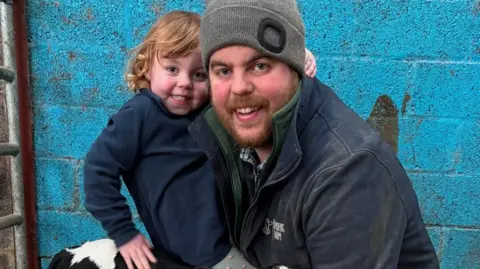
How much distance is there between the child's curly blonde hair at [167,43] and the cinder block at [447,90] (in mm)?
1242

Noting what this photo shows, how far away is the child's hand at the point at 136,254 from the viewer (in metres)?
1.75

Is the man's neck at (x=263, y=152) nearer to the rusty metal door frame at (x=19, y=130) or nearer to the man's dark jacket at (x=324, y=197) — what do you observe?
the man's dark jacket at (x=324, y=197)

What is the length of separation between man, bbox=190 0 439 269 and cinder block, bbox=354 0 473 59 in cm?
94

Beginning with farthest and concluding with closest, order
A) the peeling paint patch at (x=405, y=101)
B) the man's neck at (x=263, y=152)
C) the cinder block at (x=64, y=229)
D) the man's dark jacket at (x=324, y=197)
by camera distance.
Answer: the cinder block at (x=64, y=229) → the peeling paint patch at (x=405, y=101) → the man's neck at (x=263, y=152) → the man's dark jacket at (x=324, y=197)

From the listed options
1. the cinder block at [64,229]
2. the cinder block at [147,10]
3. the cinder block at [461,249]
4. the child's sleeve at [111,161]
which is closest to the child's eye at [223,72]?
the child's sleeve at [111,161]

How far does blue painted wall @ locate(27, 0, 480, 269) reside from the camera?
7.80 ft

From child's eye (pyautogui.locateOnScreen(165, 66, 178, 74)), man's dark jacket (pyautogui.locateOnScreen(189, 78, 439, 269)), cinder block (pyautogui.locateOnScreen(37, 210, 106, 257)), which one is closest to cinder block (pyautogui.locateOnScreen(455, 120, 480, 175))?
man's dark jacket (pyautogui.locateOnScreen(189, 78, 439, 269))

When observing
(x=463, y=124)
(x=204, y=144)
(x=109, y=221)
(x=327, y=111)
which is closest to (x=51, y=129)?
(x=109, y=221)

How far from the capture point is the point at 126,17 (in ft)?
8.11

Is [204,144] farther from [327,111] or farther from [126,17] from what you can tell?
[126,17]

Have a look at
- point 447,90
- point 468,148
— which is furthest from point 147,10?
point 468,148

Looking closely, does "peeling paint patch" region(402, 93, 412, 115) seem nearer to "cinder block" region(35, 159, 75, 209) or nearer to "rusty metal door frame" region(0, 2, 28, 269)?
"cinder block" region(35, 159, 75, 209)

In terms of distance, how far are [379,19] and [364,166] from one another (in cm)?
130

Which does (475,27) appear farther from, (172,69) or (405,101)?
(172,69)
